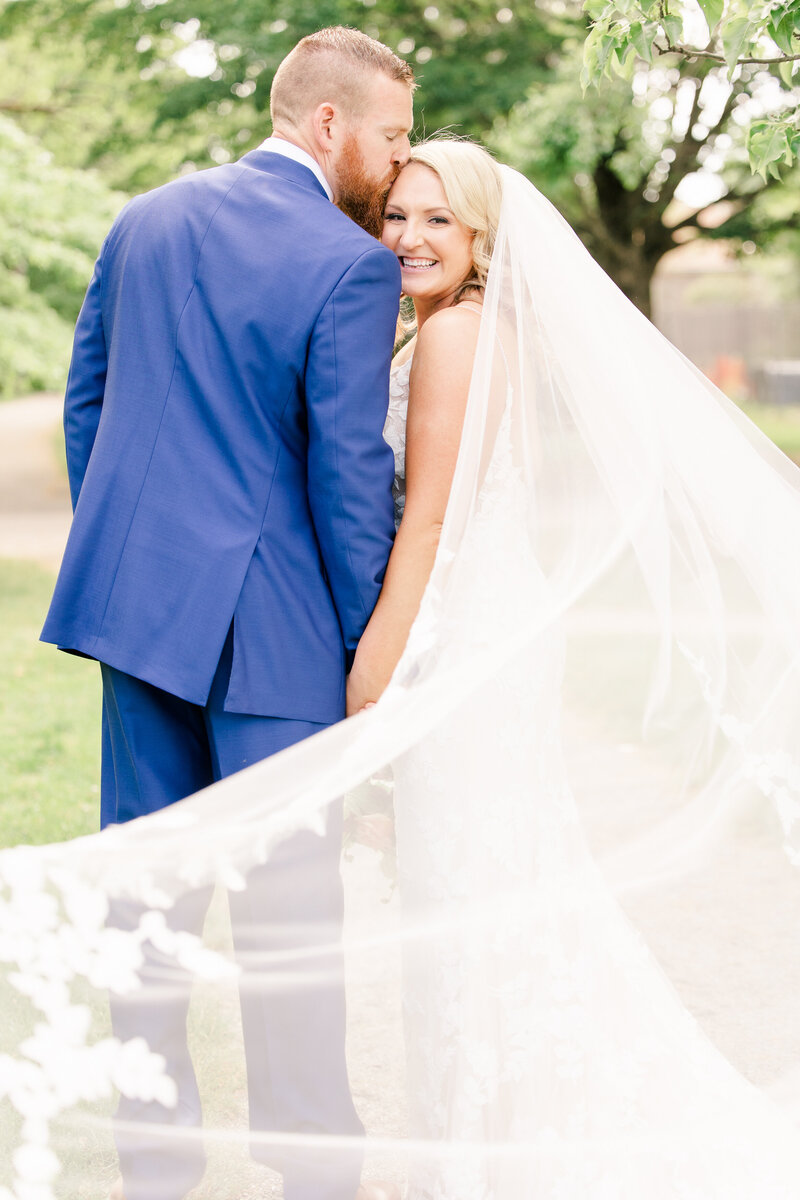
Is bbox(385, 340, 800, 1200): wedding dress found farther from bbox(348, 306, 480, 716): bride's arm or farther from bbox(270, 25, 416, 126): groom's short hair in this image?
bbox(270, 25, 416, 126): groom's short hair

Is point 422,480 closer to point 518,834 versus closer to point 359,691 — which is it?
point 359,691

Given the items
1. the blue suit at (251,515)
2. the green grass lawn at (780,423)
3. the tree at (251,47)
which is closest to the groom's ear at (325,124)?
the blue suit at (251,515)

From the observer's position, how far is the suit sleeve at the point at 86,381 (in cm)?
233

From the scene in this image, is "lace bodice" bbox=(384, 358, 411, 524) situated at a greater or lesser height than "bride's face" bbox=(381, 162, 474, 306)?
lesser

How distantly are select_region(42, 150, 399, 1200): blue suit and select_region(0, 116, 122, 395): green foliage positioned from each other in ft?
21.6

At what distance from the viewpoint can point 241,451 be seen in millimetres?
2150

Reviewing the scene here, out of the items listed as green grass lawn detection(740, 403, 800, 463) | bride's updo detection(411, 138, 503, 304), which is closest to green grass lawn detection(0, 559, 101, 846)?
bride's updo detection(411, 138, 503, 304)

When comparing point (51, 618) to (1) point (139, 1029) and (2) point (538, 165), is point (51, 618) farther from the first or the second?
(2) point (538, 165)

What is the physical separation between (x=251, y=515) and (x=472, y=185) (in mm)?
935

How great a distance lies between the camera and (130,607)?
2.17 meters

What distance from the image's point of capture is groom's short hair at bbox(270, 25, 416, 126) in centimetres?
227

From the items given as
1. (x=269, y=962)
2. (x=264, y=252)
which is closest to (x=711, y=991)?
(x=269, y=962)

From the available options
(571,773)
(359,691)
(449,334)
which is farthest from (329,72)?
(571,773)

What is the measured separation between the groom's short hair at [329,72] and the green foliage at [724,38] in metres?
0.53
